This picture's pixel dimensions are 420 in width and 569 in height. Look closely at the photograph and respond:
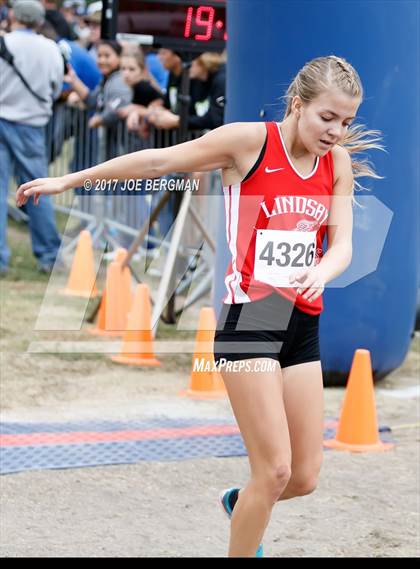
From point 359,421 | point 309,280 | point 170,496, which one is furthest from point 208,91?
point 309,280

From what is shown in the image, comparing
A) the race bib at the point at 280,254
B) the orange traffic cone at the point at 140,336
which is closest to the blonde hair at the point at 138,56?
the orange traffic cone at the point at 140,336

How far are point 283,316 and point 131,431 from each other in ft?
8.16

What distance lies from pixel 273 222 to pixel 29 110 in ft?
23.7

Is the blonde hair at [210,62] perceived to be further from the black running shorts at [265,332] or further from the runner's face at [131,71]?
the black running shorts at [265,332]

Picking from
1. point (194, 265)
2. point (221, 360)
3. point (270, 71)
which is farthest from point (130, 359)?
point (221, 360)

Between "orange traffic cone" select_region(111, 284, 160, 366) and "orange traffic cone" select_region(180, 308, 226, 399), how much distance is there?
69 cm

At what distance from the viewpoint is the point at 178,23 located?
27.1ft

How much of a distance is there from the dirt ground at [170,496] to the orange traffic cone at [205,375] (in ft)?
0.39

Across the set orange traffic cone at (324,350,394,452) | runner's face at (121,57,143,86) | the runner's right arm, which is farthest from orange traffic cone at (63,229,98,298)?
the runner's right arm

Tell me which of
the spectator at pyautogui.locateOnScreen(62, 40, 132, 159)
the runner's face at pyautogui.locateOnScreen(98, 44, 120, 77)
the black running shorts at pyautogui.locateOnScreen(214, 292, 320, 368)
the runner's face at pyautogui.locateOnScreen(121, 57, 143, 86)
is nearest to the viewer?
the black running shorts at pyautogui.locateOnScreen(214, 292, 320, 368)

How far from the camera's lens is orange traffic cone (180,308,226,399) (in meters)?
6.85

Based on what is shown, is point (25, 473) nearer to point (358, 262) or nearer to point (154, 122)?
point (358, 262)

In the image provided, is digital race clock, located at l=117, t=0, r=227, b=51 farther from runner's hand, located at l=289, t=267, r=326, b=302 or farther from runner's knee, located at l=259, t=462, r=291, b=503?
runner's knee, located at l=259, t=462, r=291, b=503
